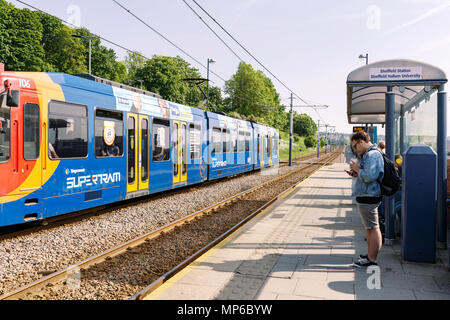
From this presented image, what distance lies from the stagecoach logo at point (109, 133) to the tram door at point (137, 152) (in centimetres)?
68

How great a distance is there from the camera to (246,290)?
4.66 metres

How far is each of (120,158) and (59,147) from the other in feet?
6.96

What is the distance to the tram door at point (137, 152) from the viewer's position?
1048 cm

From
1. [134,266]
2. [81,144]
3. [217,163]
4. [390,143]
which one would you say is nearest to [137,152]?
[81,144]

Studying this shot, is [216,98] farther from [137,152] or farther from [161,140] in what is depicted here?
[137,152]

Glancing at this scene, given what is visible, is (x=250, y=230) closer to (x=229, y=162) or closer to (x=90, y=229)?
(x=90, y=229)

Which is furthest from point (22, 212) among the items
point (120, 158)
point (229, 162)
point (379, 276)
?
point (229, 162)

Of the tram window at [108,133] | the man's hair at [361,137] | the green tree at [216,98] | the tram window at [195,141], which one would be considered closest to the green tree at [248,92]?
the green tree at [216,98]

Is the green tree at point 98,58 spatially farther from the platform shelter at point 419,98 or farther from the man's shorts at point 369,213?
the man's shorts at point 369,213

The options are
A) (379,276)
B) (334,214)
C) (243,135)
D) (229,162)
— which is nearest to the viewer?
(379,276)

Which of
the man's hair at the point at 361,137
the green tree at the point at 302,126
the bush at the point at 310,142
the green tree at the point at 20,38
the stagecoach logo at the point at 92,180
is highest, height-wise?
the green tree at the point at 20,38

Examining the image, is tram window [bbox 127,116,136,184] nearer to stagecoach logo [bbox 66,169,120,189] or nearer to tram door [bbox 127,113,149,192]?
tram door [bbox 127,113,149,192]

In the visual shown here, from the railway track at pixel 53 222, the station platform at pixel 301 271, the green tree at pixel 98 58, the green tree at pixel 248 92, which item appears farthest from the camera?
the green tree at pixel 248 92

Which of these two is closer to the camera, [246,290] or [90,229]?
[246,290]
